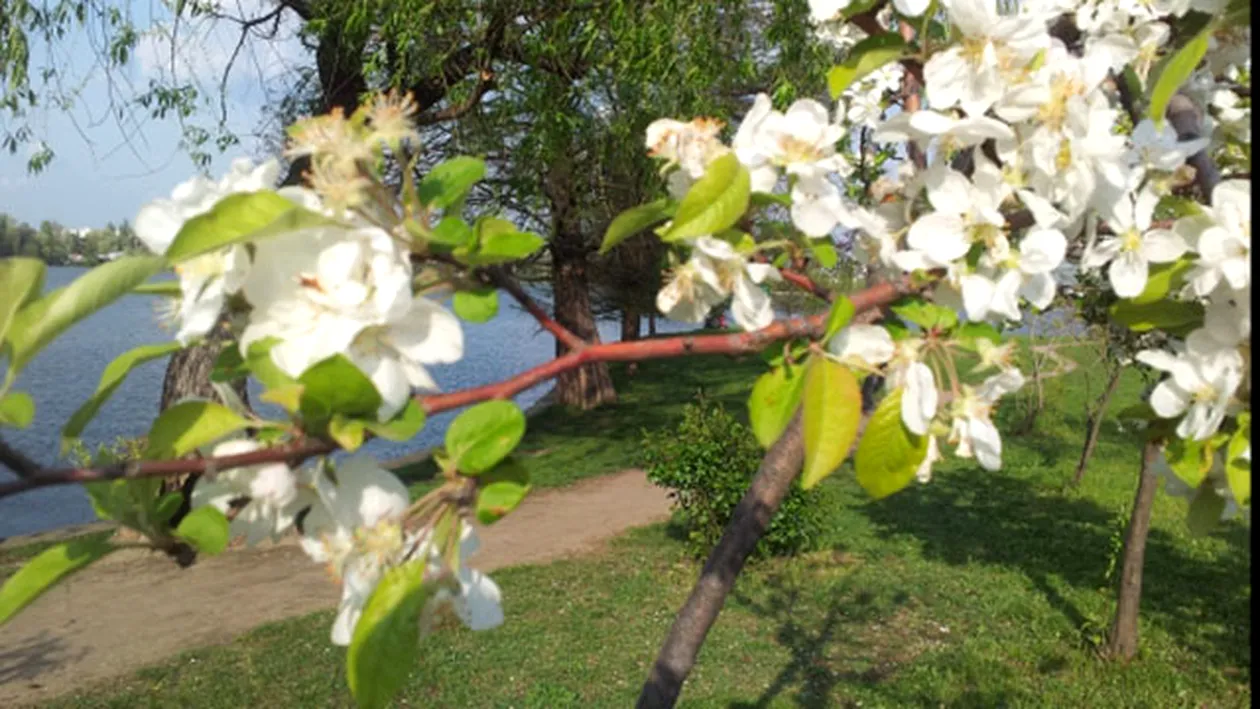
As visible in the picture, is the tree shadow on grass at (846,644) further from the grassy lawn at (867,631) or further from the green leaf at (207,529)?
the green leaf at (207,529)

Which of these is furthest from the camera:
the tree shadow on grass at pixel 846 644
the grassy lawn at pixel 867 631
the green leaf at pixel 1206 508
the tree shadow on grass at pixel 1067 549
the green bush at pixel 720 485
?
the green bush at pixel 720 485

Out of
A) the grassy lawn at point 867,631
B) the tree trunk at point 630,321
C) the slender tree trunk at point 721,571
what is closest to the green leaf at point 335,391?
the slender tree trunk at point 721,571

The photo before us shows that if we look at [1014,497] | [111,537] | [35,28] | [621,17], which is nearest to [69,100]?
[35,28]

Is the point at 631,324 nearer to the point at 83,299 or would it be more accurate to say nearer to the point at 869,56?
the point at 869,56

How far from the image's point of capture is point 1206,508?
33.0 inches

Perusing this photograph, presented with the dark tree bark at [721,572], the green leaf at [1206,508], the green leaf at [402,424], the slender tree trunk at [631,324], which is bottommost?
the slender tree trunk at [631,324]

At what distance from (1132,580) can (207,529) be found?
435 cm

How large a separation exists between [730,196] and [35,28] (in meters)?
6.52

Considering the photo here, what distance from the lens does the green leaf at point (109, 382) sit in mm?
632

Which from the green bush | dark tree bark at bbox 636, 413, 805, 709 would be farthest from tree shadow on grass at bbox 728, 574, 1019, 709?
dark tree bark at bbox 636, 413, 805, 709

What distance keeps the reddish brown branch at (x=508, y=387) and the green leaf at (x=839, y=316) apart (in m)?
0.04

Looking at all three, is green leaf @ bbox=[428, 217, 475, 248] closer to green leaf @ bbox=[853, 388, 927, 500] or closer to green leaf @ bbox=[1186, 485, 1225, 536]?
green leaf @ bbox=[853, 388, 927, 500]

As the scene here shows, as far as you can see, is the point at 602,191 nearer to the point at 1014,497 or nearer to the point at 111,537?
the point at 1014,497

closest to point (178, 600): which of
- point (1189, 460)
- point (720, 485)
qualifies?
point (720, 485)
